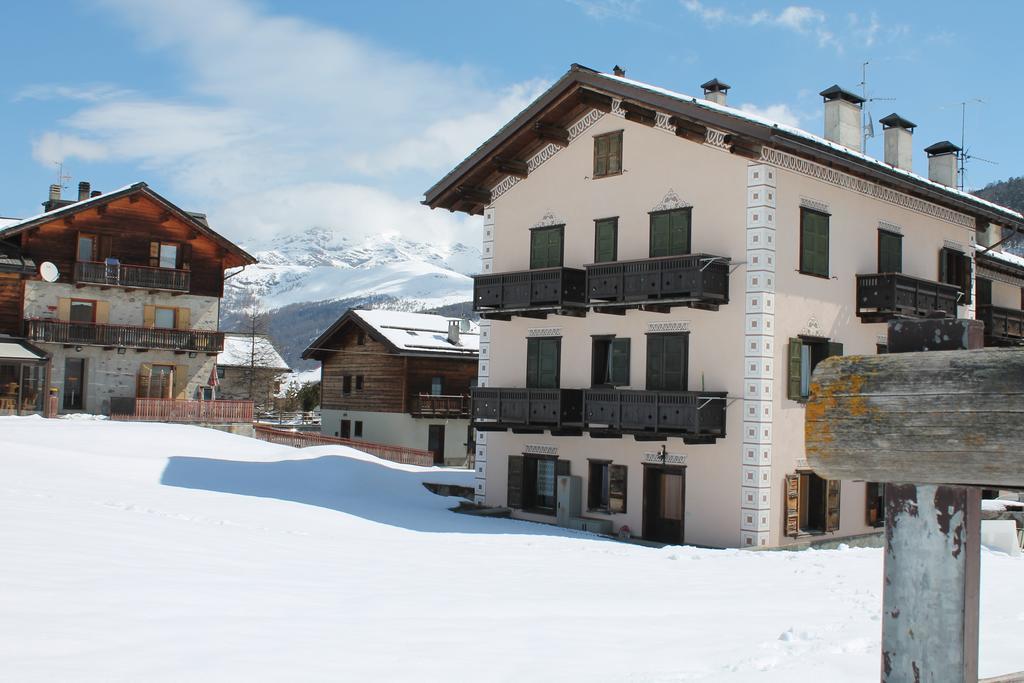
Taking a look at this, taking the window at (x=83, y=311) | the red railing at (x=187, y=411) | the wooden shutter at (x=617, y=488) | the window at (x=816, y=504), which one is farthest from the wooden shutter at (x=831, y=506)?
the window at (x=83, y=311)

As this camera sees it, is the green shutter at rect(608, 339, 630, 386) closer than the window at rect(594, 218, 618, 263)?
Yes

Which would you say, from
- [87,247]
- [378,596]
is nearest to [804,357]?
[378,596]

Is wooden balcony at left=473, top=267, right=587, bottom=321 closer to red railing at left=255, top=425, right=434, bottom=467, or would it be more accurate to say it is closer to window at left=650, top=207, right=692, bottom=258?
window at left=650, top=207, right=692, bottom=258

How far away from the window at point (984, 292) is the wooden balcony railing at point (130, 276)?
120ft

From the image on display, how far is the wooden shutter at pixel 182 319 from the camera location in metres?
50.7

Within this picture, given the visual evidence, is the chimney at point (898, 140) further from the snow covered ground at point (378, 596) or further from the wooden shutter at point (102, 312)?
the wooden shutter at point (102, 312)

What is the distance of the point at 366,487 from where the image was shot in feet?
106

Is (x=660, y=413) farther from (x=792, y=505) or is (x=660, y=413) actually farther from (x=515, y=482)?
(x=515, y=482)

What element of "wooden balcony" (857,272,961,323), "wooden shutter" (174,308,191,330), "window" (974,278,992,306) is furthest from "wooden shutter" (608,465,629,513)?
"wooden shutter" (174,308,191,330)

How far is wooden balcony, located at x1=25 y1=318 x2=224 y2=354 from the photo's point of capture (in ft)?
151

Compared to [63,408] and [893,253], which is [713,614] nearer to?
[893,253]

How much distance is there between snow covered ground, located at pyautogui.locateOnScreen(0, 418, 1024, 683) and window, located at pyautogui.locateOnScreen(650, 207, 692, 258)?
8336mm

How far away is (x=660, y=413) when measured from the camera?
2598 cm

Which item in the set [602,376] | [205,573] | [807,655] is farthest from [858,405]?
[602,376]
